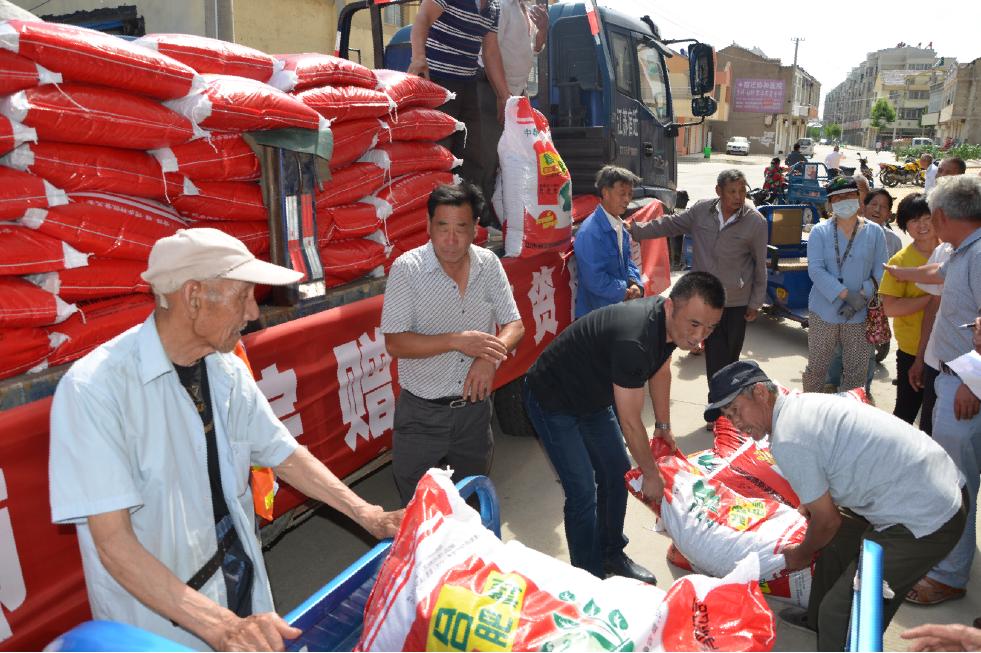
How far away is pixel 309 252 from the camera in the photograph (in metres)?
3.07

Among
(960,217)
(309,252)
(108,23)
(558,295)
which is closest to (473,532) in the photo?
(309,252)

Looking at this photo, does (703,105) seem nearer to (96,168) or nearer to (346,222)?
(346,222)

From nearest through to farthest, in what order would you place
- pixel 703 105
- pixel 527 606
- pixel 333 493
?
pixel 527 606 → pixel 333 493 → pixel 703 105

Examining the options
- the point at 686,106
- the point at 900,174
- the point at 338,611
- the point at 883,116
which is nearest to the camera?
the point at 338,611

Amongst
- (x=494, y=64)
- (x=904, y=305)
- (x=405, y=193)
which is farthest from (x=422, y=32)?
(x=904, y=305)

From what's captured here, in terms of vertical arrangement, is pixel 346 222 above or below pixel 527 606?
above

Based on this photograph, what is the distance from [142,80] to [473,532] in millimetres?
1921

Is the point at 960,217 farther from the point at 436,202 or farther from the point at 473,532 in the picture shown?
the point at 473,532

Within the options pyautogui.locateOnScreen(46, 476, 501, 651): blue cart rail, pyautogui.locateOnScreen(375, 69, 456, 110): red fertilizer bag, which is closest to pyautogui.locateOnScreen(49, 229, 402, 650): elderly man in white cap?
pyautogui.locateOnScreen(46, 476, 501, 651): blue cart rail

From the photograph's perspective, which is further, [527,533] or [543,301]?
[543,301]

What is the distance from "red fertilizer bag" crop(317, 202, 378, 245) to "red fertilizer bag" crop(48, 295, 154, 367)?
0.87 metres

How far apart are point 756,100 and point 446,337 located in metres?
68.3

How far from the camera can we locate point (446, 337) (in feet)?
9.25

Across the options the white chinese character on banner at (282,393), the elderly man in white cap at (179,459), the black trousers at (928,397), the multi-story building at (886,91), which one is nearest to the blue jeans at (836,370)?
the black trousers at (928,397)
